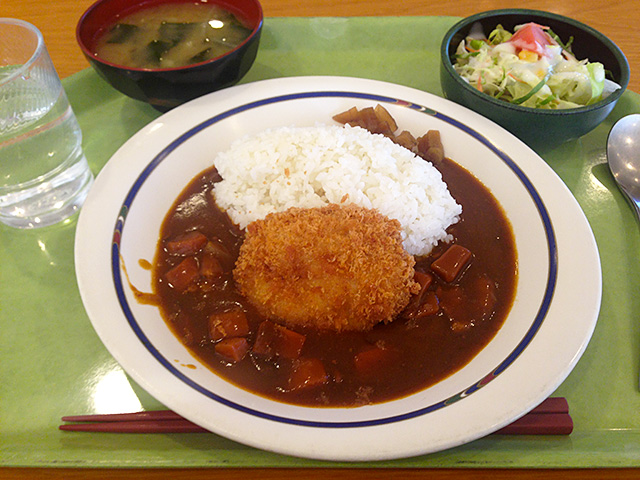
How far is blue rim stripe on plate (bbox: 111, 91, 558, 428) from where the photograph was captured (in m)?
1.36

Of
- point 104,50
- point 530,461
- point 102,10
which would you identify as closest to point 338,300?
point 530,461

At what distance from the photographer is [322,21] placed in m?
3.00

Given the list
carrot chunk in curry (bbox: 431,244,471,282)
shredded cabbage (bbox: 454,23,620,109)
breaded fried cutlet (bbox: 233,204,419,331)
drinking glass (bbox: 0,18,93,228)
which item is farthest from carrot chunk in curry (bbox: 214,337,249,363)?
shredded cabbage (bbox: 454,23,620,109)

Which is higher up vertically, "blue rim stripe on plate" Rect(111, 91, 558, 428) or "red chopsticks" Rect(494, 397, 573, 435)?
"blue rim stripe on plate" Rect(111, 91, 558, 428)

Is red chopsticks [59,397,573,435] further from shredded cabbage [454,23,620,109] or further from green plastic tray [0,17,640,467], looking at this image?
shredded cabbage [454,23,620,109]

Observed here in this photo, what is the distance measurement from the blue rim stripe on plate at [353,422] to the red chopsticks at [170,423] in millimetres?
161

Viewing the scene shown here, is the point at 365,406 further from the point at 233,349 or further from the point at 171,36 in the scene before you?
the point at 171,36

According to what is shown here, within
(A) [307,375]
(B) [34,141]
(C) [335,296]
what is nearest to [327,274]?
(C) [335,296]

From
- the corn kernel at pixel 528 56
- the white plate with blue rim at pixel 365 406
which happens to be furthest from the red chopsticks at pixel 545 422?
the corn kernel at pixel 528 56

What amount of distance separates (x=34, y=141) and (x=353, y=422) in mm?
1660

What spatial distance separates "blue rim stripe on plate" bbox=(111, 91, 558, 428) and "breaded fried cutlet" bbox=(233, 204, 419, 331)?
44 cm

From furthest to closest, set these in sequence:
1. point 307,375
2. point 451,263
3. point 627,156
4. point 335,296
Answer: point 627,156 → point 451,263 → point 335,296 → point 307,375

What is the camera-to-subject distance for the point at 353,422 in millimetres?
1353

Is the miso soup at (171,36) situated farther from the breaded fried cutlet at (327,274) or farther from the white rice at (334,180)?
the breaded fried cutlet at (327,274)
